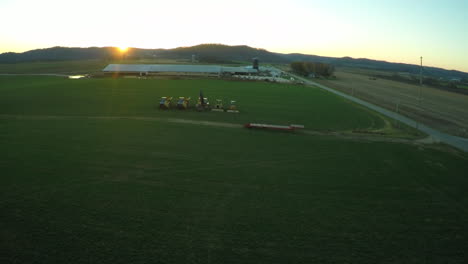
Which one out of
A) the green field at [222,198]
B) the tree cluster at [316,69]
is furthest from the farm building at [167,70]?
the green field at [222,198]

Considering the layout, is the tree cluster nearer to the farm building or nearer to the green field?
the farm building

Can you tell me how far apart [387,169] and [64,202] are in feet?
46.6

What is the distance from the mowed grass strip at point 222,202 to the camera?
7.36 metres

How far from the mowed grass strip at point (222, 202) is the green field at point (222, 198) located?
0.04 m

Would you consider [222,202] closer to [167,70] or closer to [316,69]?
[167,70]

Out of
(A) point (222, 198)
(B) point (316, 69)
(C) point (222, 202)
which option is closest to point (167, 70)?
(B) point (316, 69)

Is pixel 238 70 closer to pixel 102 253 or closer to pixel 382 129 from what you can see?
pixel 382 129

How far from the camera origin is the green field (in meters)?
7.39

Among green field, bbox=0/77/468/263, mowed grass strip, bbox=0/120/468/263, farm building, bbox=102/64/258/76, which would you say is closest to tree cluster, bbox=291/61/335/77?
farm building, bbox=102/64/258/76

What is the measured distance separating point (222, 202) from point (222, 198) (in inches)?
11.2

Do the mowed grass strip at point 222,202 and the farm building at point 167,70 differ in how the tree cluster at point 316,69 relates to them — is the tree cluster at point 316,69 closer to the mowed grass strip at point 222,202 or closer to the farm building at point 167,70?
the farm building at point 167,70

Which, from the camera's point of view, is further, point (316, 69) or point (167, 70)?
point (316, 69)

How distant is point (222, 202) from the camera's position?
32.1 ft

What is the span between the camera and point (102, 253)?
6992mm
